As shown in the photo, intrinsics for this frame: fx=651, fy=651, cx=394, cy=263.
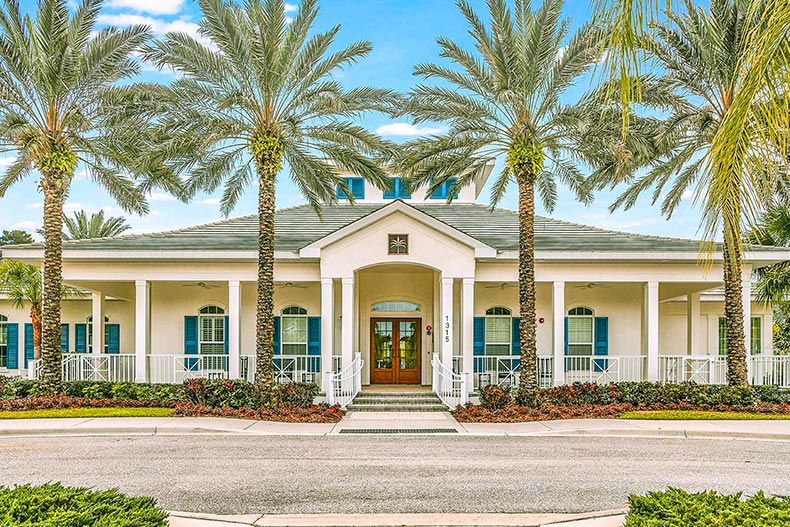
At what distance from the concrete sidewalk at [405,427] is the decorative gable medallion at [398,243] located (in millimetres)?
5165

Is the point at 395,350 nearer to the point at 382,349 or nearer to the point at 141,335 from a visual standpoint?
the point at 382,349

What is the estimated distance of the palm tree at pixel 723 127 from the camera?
4695 millimetres

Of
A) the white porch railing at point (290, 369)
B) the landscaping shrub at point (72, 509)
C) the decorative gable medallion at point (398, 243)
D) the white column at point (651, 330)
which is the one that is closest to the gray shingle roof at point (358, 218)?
the white column at point (651, 330)

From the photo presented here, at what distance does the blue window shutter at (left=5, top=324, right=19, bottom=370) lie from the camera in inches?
1059

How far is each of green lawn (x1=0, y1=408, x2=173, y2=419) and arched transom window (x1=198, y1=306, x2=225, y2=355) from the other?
204 inches

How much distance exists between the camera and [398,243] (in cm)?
1892

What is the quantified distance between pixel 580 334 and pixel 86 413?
14.9 meters

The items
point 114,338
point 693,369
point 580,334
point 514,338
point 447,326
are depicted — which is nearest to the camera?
point 447,326

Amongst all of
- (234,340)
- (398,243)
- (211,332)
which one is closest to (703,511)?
(398,243)

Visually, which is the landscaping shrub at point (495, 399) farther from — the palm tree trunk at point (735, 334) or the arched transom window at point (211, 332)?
the arched transom window at point (211, 332)

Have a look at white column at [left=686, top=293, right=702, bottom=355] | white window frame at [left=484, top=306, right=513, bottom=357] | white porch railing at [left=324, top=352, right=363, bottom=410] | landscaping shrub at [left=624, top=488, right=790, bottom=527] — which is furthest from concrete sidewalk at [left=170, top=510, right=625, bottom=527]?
white column at [left=686, top=293, right=702, bottom=355]

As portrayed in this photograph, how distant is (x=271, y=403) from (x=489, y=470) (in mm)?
7908

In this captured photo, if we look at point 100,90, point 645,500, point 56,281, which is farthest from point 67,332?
point 645,500

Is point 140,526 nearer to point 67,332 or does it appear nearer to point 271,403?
point 271,403
